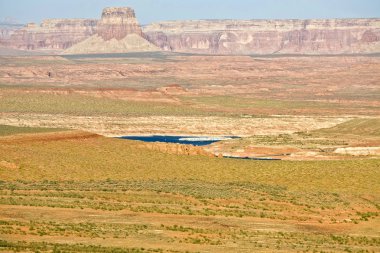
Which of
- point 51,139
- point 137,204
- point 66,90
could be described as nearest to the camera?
point 137,204

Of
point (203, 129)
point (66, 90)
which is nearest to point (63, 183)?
point (203, 129)

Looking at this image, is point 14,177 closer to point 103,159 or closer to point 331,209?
point 103,159

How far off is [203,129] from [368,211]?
7531 cm

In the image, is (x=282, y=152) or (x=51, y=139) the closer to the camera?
(x=51, y=139)

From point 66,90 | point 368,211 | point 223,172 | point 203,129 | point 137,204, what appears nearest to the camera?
point 137,204

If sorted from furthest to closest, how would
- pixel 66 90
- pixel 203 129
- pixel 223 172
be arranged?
pixel 66 90 < pixel 203 129 < pixel 223 172

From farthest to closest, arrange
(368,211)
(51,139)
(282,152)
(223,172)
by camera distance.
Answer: (282,152) → (51,139) → (223,172) → (368,211)

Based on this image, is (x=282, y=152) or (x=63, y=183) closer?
(x=63, y=183)

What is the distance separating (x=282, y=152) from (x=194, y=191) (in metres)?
43.4

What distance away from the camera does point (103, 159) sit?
243 feet

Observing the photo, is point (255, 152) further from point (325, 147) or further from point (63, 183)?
point (63, 183)

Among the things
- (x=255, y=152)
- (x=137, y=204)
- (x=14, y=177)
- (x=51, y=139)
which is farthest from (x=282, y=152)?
(x=137, y=204)

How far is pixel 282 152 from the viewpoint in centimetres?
10388

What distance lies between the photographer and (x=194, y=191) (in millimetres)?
61438
